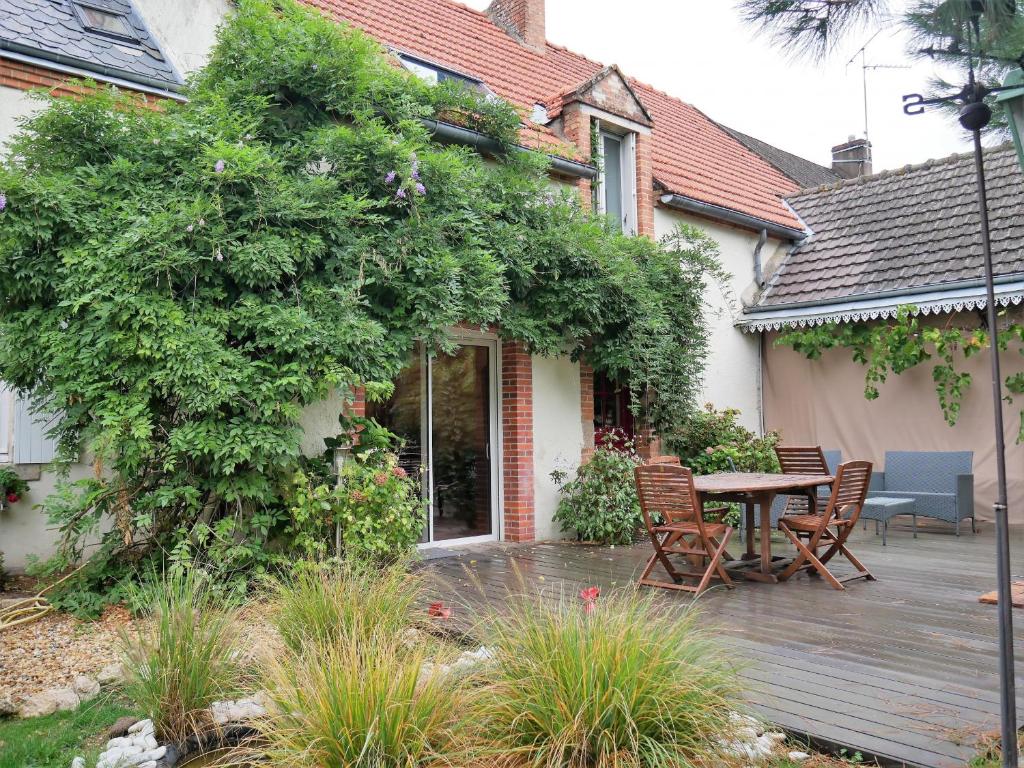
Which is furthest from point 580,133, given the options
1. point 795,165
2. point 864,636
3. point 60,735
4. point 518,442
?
point 795,165

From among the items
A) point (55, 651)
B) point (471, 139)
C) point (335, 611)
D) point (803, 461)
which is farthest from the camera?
point (471, 139)

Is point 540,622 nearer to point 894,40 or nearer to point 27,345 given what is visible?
point 894,40

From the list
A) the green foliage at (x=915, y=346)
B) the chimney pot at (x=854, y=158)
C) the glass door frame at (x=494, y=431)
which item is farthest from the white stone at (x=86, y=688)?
the chimney pot at (x=854, y=158)

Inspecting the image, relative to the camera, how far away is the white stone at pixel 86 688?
426cm

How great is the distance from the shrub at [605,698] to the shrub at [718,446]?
283 inches

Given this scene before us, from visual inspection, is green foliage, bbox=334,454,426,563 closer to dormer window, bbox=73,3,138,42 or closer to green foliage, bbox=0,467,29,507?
green foliage, bbox=0,467,29,507

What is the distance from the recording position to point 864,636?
5066 millimetres

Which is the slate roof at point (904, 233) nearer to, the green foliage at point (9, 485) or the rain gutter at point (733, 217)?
the rain gutter at point (733, 217)

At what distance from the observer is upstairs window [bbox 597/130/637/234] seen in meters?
11.1

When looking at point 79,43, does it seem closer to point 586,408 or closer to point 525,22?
point 586,408

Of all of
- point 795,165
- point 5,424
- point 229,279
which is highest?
point 795,165

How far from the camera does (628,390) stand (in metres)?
10.9

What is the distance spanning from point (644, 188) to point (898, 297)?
361 centimetres

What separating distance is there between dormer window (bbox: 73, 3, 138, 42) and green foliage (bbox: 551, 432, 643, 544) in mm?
6511
